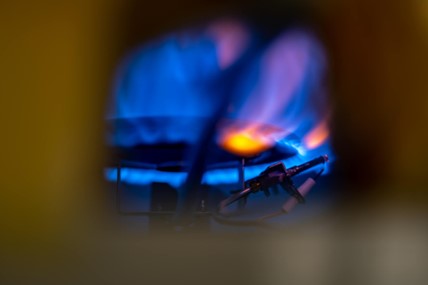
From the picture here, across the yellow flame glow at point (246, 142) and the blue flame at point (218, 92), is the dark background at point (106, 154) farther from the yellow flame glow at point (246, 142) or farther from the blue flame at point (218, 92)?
the yellow flame glow at point (246, 142)

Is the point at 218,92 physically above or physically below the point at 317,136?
above

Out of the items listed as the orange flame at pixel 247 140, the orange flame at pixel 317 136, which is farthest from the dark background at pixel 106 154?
the orange flame at pixel 247 140

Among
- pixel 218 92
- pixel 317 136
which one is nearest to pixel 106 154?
pixel 218 92

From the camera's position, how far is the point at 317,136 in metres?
1.21

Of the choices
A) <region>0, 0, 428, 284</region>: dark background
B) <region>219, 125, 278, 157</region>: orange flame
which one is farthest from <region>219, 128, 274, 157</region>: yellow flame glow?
<region>0, 0, 428, 284</region>: dark background

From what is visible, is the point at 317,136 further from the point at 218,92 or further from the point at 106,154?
the point at 106,154

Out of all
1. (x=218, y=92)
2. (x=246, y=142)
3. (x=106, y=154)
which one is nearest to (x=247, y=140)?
(x=246, y=142)

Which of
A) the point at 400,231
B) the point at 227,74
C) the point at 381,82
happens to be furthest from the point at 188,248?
the point at 381,82

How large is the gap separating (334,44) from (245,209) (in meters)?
0.50

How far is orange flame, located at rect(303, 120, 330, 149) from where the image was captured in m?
1.21

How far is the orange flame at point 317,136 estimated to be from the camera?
121 centimetres

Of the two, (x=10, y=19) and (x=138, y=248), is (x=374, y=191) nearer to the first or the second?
(x=138, y=248)

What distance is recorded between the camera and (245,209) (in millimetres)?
1195

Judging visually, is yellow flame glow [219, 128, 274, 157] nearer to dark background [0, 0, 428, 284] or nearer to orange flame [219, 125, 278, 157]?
orange flame [219, 125, 278, 157]
